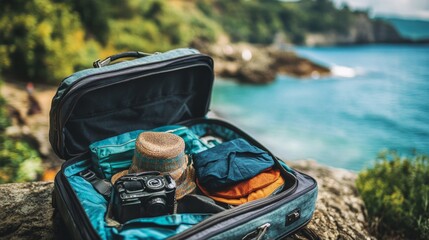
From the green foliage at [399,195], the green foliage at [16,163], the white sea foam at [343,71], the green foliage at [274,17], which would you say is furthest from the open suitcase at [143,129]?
the green foliage at [274,17]

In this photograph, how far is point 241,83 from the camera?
2023cm

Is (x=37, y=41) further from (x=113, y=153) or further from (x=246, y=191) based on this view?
(x=246, y=191)

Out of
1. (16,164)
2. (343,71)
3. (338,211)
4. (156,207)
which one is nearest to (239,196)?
(156,207)

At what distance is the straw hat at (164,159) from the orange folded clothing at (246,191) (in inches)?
5.8

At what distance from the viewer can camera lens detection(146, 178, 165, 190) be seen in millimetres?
1655

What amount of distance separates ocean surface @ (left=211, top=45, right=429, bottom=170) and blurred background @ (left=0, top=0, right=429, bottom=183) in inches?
2.0

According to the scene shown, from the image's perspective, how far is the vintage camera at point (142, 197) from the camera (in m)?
1.61

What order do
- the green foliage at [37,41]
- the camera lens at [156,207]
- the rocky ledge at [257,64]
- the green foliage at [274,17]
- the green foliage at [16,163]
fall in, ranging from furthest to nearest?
the green foliage at [274,17] < the rocky ledge at [257,64] < the green foliage at [37,41] < the green foliage at [16,163] < the camera lens at [156,207]

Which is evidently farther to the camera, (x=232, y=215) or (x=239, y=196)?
(x=239, y=196)

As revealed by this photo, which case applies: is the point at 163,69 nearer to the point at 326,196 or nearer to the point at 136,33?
the point at 326,196

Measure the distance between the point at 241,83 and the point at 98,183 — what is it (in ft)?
61.0

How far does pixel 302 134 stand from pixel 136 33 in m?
10.5

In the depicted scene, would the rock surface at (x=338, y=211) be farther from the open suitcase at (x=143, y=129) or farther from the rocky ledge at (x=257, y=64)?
the rocky ledge at (x=257, y=64)

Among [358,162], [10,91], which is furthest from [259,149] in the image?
[358,162]
